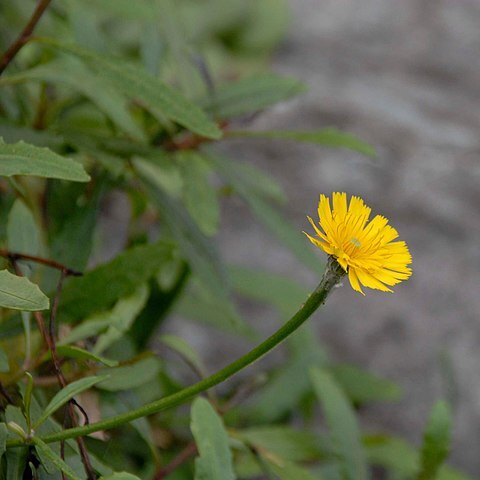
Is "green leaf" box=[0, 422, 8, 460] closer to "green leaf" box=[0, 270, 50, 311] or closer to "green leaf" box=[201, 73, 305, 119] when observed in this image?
"green leaf" box=[0, 270, 50, 311]

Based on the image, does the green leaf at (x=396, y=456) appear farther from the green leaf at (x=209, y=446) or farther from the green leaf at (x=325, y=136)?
the green leaf at (x=209, y=446)

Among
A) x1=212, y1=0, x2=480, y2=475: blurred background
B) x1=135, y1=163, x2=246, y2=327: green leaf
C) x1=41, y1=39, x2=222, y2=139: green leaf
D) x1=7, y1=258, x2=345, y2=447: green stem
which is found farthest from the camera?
x1=212, y1=0, x2=480, y2=475: blurred background

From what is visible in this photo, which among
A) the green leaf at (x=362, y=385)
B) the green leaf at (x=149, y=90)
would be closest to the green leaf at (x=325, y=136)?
the green leaf at (x=149, y=90)

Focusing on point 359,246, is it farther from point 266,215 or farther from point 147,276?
point 266,215

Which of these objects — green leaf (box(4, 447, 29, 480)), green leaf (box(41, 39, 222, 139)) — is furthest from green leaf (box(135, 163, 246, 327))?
green leaf (box(4, 447, 29, 480))

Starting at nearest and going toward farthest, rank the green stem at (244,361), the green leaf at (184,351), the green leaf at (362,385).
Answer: the green stem at (244,361) → the green leaf at (184,351) → the green leaf at (362,385)
